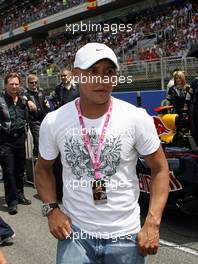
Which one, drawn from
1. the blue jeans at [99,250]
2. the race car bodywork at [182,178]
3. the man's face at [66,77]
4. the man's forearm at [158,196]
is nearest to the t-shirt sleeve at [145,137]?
the man's forearm at [158,196]

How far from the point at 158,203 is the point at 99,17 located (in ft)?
105

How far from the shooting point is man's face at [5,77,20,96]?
5578mm

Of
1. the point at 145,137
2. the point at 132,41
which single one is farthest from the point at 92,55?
the point at 132,41

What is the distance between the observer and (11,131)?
5648 mm

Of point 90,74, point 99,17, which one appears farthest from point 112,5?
point 90,74

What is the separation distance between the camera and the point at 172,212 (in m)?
5.19

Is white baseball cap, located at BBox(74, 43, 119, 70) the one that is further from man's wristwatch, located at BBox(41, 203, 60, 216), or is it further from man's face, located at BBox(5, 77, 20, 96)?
man's face, located at BBox(5, 77, 20, 96)

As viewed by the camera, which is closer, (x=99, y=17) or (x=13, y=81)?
(x=13, y=81)

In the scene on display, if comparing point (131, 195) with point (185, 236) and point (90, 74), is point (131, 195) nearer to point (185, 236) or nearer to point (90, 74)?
point (90, 74)

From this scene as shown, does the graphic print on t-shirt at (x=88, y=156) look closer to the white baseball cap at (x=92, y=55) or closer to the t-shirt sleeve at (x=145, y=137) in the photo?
the t-shirt sleeve at (x=145, y=137)

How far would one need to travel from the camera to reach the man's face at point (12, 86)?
5.58 m

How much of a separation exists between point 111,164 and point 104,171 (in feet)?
0.15

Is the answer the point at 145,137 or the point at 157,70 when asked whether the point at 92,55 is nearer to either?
the point at 145,137

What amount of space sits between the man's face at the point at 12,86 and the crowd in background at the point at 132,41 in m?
5.38
